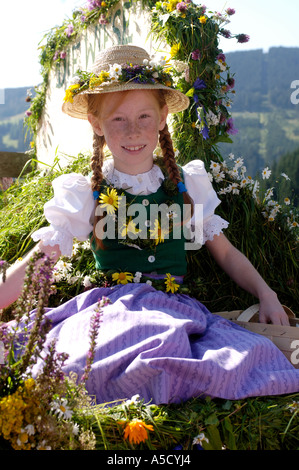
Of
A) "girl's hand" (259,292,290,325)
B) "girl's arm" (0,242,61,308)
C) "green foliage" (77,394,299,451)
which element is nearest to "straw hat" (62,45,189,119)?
"girl's arm" (0,242,61,308)

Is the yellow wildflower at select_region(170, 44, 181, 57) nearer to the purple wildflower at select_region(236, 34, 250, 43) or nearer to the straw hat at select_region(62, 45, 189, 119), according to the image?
the purple wildflower at select_region(236, 34, 250, 43)

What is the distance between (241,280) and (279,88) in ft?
57.4

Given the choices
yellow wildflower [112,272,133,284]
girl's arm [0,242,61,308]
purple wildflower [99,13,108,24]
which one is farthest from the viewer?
purple wildflower [99,13,108,24]

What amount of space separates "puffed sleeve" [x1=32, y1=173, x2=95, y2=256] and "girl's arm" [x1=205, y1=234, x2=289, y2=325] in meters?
0.71

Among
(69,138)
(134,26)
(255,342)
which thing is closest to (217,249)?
(255,342)

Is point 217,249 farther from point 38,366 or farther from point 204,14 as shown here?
point 204,14

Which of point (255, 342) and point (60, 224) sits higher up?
point (60, 224)

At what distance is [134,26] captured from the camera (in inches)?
133

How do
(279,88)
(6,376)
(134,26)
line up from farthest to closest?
1. (279,88)
2. (134,26)
3. (6,376)

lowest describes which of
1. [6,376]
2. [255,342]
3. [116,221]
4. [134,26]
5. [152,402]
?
[152,402]

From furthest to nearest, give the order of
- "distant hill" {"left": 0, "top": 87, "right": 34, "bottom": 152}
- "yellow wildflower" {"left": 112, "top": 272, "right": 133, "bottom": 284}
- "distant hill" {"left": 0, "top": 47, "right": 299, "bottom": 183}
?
"distant hill" {"left": 0, "top": 47, "right": 299, "bottom": 183} → "distant hill" {"left": 0, "top": 87, "right": 34, "bottom": 152} → "yellow wildflower" {"left": 112, "top": 272, "right": 133, "bottom": 284}

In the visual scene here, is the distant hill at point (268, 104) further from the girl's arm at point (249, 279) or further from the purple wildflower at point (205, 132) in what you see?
the girl's arm at point (249, 279)

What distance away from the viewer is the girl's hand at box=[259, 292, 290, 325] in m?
2.25

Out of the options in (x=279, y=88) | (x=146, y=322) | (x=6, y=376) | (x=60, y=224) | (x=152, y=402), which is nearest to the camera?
(x=6, y=376)
